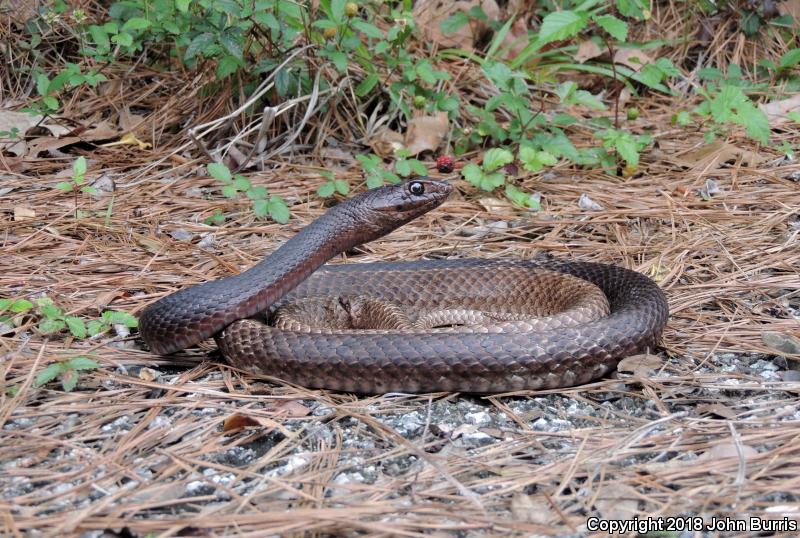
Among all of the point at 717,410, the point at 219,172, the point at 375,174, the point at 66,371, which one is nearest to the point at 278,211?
the point at 219,172

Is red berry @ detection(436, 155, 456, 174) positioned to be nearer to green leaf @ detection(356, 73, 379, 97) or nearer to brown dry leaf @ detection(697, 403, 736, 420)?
green leaf @ detection(356, 73, 379, 97)

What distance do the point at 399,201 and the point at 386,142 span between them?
2.37 metres

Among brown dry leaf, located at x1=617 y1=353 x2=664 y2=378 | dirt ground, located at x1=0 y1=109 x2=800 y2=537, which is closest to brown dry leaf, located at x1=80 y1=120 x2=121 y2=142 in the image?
dirt ground, located at x1=0 y1=109 x2=800 y2=537

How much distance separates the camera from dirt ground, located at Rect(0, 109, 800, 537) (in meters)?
2.77

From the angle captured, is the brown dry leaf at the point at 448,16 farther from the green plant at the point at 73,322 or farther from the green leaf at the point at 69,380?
the green leaf at the point at 69,380

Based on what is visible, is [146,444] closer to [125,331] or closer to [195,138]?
[125,331]

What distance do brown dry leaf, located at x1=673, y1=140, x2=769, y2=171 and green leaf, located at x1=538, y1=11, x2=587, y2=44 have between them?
1576 millimetres

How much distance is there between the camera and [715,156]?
6.82 metres

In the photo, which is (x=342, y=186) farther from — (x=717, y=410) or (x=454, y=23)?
(x=717, y=410)

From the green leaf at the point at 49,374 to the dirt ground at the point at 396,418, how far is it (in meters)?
0.06

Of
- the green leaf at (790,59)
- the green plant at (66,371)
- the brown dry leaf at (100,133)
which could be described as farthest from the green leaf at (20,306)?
the green leaf at (790,59)

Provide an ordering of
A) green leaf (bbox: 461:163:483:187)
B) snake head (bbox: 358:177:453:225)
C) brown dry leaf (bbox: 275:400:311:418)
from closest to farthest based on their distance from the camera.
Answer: brown dry leaf (bbox: 275:400:311:418) < snake head (bbox: 358:177:453:225) < green leaf (bbox: 461:163:483:187)

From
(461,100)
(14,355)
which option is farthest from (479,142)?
(14,355)

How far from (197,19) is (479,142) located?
2.59 meters
